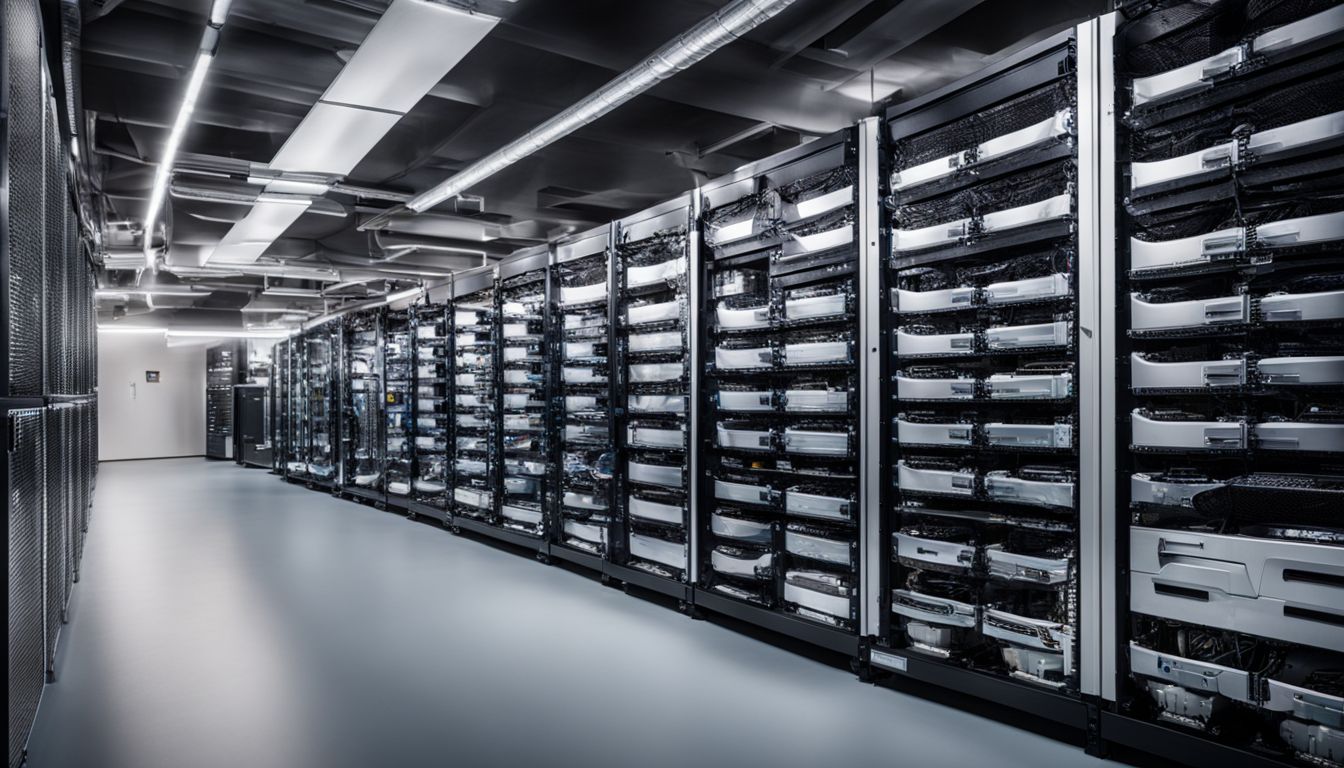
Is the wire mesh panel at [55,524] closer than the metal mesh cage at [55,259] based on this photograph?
No

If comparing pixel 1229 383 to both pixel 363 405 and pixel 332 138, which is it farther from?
pixel 363 405

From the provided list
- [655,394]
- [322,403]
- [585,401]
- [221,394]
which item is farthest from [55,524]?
[221,394]

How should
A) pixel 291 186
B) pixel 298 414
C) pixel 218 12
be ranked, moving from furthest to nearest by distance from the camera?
pixel 298 414, pixel 291 186, pixel 218 12

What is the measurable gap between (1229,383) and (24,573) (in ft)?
12.7

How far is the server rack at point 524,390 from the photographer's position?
19.8ft

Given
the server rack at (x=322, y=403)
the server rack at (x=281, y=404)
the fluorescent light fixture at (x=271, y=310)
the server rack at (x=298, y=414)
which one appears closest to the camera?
the server rack at (x=322, y=403)

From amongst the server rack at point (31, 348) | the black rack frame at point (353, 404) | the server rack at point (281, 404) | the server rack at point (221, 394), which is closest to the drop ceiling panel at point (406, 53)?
the server rack at point (31, 348)

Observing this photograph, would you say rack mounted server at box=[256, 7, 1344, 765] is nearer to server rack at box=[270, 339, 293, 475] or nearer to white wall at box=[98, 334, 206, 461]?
server rack at box=[270, 339, 293, 475]

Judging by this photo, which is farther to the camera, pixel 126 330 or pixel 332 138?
pixel 126 330

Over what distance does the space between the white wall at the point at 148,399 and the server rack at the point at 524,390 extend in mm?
13839

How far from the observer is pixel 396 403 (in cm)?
877

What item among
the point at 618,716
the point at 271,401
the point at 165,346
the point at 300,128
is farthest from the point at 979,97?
the point at 165,346

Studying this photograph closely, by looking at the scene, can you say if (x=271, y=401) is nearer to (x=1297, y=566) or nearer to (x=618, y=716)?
(x=618, y=716)

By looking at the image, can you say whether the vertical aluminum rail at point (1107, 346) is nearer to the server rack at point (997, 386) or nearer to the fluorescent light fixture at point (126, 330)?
the server rack at point (997, 386)
